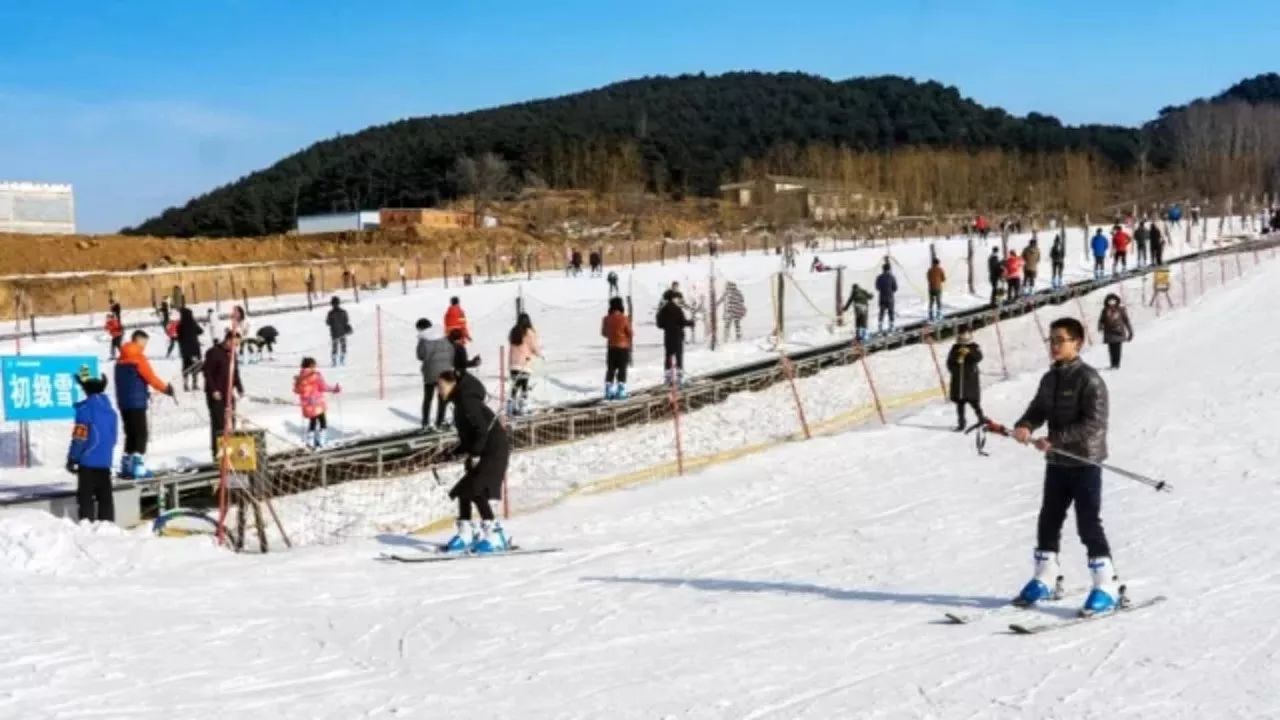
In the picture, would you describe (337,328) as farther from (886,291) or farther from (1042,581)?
(1042,581)

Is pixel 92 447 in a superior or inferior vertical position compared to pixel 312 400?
superior

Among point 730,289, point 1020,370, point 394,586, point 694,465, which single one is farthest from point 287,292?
point 394,586

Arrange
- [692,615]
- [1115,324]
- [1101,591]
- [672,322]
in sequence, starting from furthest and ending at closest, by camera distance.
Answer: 1. [1115,324]
2. [672,322]
3. [692,615]
4. [1101,591]

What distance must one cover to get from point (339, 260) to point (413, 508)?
165ft

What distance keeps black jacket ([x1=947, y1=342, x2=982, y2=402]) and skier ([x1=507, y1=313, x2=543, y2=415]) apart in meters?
6.23

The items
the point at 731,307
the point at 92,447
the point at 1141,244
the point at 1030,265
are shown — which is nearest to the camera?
the point at 92,447

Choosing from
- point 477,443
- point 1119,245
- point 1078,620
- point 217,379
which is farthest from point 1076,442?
point 1119,245

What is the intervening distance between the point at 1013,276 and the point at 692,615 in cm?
2840

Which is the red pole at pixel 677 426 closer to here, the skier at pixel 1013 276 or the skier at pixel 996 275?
the skier at pixel 996 275

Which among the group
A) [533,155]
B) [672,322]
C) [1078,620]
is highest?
[533,155]

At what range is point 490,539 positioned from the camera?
37.8 ft

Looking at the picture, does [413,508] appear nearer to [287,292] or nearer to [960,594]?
[960,594]

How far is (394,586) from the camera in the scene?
10.1 metres

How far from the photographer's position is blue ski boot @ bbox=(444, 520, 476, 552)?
11.5m
